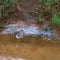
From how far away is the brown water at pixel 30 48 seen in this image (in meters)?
5.12

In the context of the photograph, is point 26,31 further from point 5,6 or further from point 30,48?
point 5,6

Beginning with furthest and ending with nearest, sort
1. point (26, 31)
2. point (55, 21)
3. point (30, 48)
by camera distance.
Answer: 1. point (26, 31)
2. point (55, 21)
3. point (30, 48)

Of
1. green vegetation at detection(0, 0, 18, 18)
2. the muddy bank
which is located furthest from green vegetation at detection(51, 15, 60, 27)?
green vegetation at detection(0, 0, 18, 18)

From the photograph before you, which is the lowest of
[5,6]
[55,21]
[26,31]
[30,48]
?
[30,48]

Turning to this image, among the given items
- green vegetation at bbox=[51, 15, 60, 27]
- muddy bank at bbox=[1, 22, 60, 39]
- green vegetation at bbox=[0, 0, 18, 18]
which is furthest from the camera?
green vegetation at bbox=[0, 0, 18, 18]

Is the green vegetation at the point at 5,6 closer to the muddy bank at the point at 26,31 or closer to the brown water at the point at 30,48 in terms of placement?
the muddy bank at the point at 26,31

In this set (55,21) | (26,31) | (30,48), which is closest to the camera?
(30,48)

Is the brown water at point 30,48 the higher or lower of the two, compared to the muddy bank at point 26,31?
lower

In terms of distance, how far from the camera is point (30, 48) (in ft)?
18.2

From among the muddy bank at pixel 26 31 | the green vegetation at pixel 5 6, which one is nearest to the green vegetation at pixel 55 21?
the muddy bank at pixel 26 31

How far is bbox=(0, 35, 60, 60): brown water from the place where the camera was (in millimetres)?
5125

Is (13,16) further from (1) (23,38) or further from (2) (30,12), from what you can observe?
(1) (23,38)

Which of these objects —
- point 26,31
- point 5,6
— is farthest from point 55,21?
point 5,6

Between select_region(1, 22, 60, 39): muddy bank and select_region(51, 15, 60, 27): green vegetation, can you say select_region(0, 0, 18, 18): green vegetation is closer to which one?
select_region(1, 22, 60, 39): muddy bank
